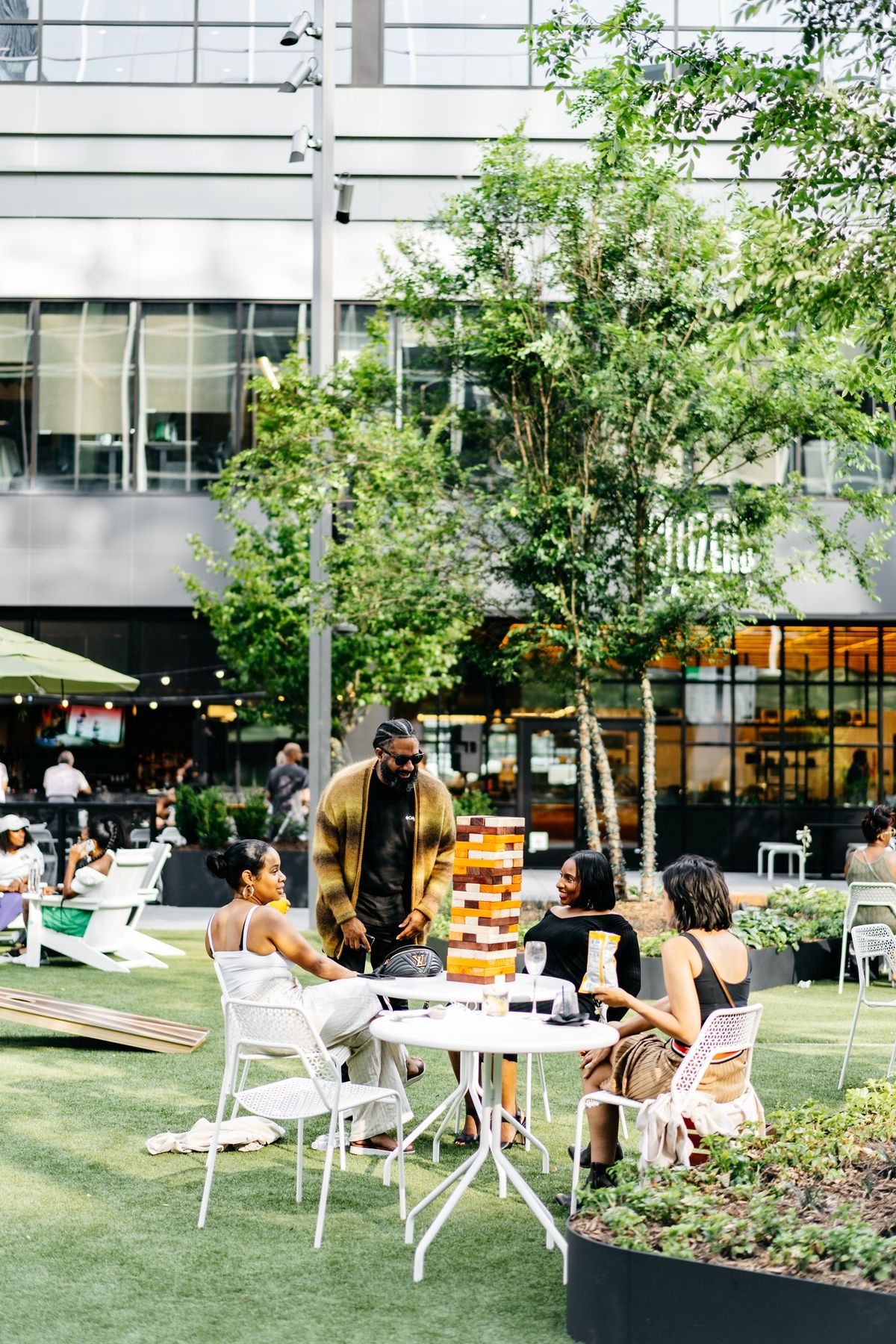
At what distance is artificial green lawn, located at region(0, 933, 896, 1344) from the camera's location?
4.73 m

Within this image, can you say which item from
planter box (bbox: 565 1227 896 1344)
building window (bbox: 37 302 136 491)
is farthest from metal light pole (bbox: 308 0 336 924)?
planter box (bbox: 565 1227 896 1344)

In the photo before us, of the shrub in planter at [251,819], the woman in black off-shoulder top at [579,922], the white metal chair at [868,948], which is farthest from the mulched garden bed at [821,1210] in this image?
the shrub in planter at [251,819]

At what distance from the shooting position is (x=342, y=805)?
23.5 ft

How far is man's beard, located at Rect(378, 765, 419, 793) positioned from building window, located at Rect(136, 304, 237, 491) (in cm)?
1591

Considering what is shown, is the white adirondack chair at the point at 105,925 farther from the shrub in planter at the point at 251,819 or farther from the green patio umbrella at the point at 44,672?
the shrub in planter at the point at 251,819

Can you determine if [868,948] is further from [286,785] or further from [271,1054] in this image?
[286,785]

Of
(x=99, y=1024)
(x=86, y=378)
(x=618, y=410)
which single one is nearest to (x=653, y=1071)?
(x=99, y=1024)

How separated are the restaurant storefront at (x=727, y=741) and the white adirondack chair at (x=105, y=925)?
10.1m

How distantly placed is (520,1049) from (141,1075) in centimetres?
417

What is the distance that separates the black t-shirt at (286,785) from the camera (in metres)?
19.1

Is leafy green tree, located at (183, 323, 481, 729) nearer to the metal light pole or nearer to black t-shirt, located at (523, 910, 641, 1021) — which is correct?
the metal light pole

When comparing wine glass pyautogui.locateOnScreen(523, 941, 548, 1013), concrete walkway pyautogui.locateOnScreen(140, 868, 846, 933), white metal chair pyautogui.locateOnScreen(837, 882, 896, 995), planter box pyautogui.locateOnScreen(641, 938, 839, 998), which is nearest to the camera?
wine glass pyautogui.locateOnScreen(523, 941, 548, 1013)

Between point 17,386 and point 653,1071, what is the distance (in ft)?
63.5

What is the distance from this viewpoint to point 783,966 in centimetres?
1215
